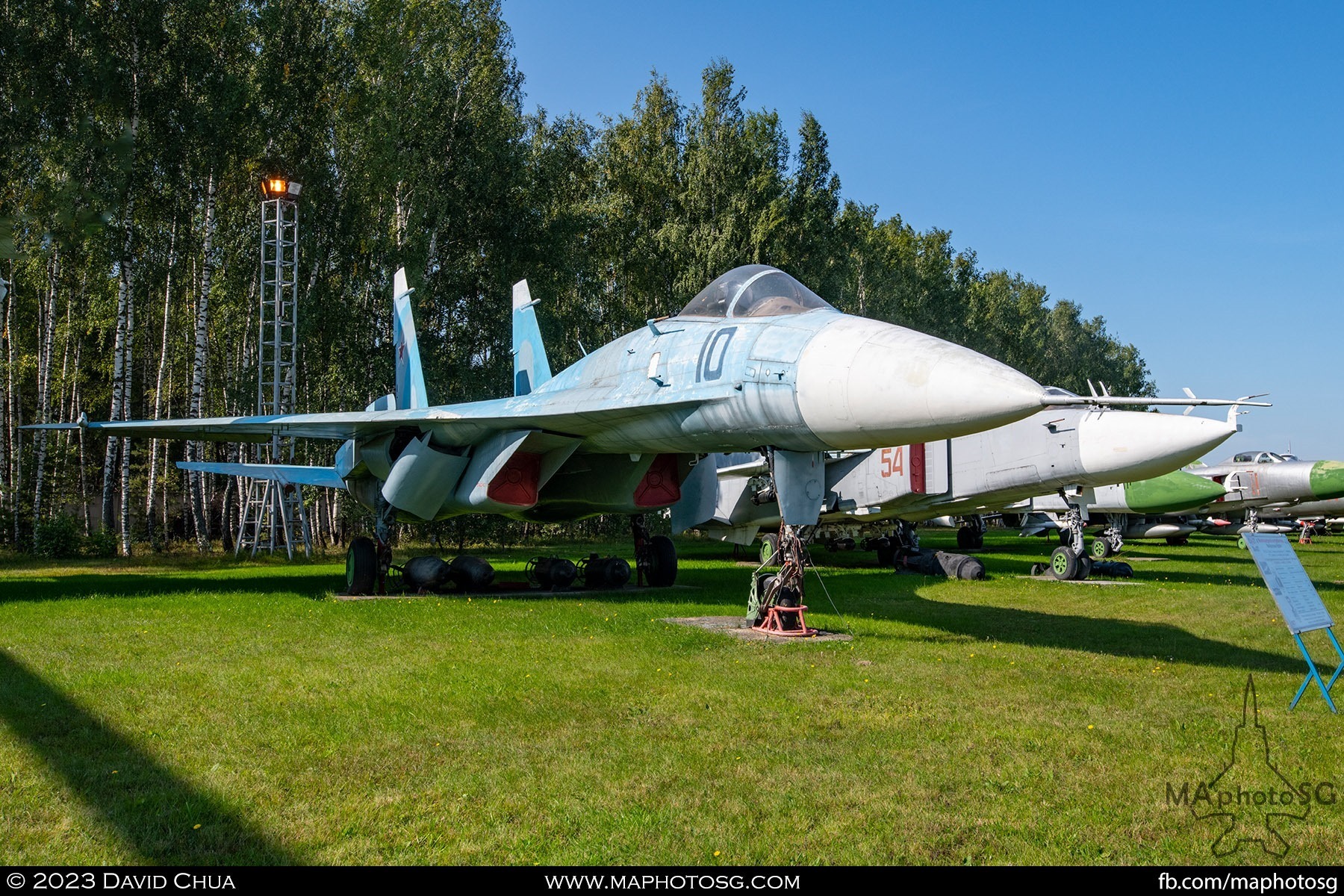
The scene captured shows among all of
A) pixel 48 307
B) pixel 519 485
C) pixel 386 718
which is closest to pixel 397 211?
pixel 48 307

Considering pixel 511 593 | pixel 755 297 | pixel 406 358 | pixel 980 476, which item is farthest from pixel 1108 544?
pixel 406 358

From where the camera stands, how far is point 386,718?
16.2 feet

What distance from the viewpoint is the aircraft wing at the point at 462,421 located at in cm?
855

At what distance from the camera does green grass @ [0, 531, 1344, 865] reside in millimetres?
3262

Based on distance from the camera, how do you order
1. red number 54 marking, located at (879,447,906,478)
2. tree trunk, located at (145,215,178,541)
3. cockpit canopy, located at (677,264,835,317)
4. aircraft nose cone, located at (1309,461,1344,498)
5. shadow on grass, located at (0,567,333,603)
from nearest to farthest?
cockpit canopy, located at (677,264,835,317), shadow on grass, located at (0,567,333,603), red number 54 marking, located at (879,447,906,478), aircraft nose cone, located at (1309,461,1344,498), tree trunk, located at (145,215,178,541)

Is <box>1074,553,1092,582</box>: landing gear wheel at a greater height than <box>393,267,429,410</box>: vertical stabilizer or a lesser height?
lesser

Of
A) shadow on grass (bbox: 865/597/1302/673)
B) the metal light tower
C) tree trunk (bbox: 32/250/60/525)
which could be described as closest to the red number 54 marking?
shadow on grass (bbox: 865/597/1302/673)

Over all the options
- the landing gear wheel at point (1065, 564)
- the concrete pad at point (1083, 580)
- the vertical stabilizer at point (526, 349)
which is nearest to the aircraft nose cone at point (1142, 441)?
the concrete pad at point (1083, 580)

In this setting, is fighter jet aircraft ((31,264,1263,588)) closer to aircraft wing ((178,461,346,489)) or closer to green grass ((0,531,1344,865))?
aircraft wing ((178,461,346,489))

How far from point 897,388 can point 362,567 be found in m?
7.64

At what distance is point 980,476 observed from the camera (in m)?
14.4

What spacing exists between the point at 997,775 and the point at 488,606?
707cm

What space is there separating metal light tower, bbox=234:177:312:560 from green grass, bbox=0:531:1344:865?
11.1 meters

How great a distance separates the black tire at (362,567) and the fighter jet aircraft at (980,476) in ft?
12.4
